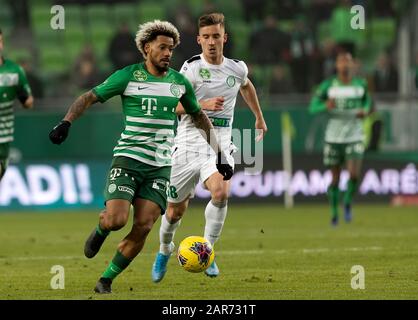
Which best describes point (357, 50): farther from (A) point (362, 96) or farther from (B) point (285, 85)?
(A) point (362, 96)

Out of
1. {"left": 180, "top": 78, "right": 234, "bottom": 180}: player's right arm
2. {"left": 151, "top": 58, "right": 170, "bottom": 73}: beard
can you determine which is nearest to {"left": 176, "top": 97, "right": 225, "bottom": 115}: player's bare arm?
{"left": 180, "top": 78, "right": 234, "bottom": 180}: player's right arm

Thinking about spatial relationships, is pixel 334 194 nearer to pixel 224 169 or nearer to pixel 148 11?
pixel 224 169

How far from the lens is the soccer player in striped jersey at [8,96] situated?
14305 mm

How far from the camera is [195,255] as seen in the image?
33.0 feet

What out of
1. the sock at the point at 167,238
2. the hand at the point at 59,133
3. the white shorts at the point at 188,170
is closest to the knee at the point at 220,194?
the white shorts at the point at 188,170

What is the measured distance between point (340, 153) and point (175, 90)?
8.69m

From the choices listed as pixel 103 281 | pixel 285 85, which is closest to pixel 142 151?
pixel 103 281

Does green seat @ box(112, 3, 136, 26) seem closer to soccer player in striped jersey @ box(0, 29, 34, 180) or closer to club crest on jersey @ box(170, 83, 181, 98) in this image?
soccer player in striped jersey @ box(0, 29, 34, 180)

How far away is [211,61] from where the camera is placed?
1122 cm

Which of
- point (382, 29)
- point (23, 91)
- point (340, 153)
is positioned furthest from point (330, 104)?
point (382, 29)

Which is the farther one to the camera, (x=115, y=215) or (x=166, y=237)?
(x=166, y=237)

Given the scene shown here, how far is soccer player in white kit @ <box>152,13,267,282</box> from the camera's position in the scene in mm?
10844

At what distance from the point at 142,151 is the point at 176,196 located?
141cm

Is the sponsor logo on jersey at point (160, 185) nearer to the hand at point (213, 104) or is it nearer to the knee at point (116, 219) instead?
the knee at point (116, 219)
